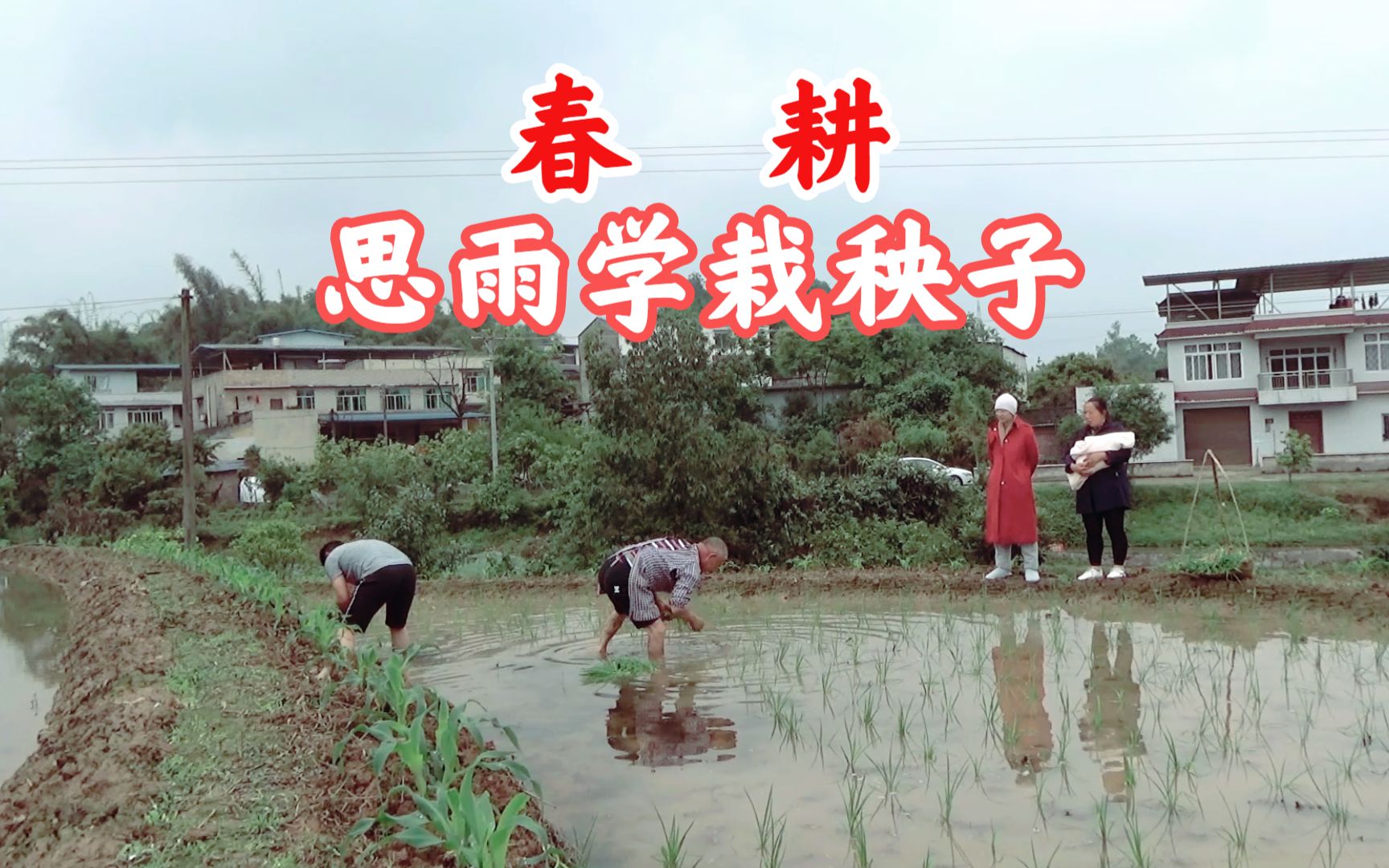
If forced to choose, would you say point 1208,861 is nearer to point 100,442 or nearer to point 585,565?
point 585,565

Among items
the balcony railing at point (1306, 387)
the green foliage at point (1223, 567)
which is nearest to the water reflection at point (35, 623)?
the green foliage at point (1223, 567)

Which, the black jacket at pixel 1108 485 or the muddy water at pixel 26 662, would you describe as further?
the black jacket at pixel 1108 485

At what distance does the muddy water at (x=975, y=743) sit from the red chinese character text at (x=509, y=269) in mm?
4813

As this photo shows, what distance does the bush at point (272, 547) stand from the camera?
18328 millimetres

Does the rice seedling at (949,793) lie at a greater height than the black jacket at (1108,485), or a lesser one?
lesser

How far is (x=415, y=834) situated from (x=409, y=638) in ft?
18.1

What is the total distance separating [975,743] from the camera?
172 inches

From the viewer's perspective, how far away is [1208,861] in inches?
121

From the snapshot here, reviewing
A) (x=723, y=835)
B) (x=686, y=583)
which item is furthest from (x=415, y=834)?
(x=686, y=583)

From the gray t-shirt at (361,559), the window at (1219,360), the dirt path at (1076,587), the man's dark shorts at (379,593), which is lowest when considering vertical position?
the dirt path at (1076,587)

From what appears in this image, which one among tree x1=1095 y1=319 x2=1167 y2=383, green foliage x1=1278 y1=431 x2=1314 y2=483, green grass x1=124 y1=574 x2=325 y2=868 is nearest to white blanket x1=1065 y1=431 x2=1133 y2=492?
green grass x1=124 y1=574 x2=325 y2=868

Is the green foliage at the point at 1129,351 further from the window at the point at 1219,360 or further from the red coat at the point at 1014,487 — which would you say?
the red coat at the point at 1014,487

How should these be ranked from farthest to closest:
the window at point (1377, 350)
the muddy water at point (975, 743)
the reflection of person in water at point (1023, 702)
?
the window at point (1377, 350) < the reflection of person in water at point (1023, 702) < the muddy water at point (975, 743)

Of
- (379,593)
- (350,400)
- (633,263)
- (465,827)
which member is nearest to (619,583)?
(379,593)
